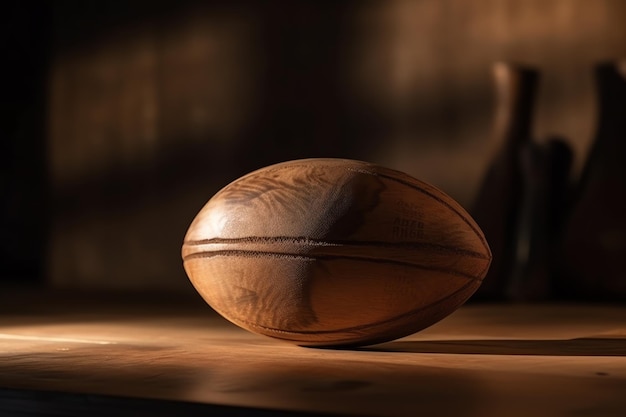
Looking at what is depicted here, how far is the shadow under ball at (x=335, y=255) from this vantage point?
5.95 feet

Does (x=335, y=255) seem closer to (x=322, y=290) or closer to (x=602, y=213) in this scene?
(x=322, y=290)

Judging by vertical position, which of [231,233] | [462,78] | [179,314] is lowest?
[179,314]

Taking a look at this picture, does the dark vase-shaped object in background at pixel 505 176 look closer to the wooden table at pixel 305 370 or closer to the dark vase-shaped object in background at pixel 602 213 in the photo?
the dark vase-shaped object in background at pixel 602 213

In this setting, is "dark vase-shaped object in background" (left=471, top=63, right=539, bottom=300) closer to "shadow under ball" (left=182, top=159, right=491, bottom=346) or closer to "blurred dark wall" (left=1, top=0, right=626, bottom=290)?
"blurred dark wall" (left=1, top=0, right=626, bottom=290)

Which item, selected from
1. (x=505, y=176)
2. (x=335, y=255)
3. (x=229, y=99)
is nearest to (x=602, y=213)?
(x=505, y=176)

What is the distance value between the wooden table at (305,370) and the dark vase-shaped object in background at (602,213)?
74 cm

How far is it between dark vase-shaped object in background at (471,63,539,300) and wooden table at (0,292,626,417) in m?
0.86

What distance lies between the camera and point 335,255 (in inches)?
71.4

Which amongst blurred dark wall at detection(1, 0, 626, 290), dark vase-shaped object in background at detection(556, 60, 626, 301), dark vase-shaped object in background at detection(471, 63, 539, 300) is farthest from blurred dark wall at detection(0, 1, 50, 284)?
dark vase-shaped object in background at detection(556, 60, 626, 301)

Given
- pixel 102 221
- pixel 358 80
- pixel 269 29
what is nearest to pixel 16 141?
pixel 102 221

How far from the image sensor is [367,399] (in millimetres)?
1308

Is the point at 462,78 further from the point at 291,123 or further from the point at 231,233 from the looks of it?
the point at 231,233

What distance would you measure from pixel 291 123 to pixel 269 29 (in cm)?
39

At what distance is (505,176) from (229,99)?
1.18 meters
